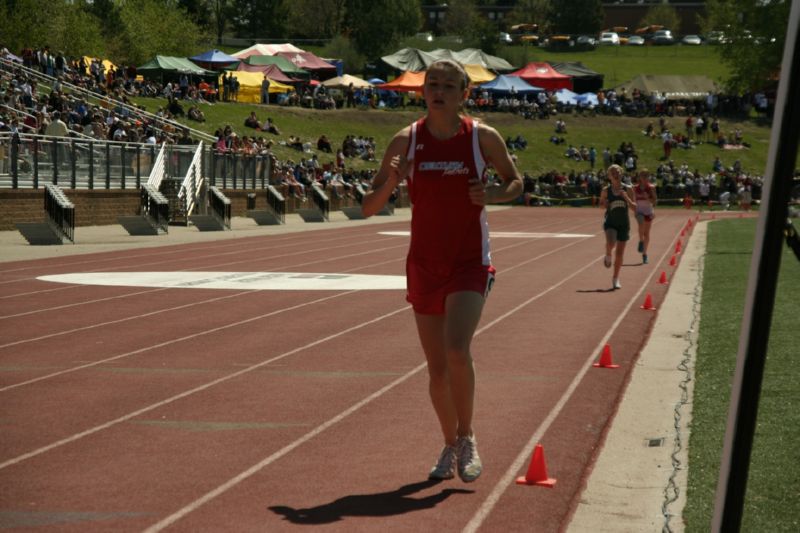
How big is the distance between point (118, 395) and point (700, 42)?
442ft

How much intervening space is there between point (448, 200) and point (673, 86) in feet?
277

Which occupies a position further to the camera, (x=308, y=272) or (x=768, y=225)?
(x=308, y=272)

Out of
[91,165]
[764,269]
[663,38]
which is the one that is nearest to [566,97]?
[91,165]

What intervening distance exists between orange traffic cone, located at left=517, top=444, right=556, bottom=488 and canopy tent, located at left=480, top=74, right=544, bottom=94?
6396cm

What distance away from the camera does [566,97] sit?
257 feet

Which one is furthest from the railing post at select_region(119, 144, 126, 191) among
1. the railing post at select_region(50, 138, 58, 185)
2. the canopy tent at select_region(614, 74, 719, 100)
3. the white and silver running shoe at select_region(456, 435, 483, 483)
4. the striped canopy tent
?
the canopy tent at select_region(614, 74, 719, 100)

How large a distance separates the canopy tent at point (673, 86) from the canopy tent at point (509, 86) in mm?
16982

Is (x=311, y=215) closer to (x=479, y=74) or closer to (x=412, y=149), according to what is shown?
(x=479, y=74)

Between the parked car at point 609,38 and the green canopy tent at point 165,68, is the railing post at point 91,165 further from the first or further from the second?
the parked car at point 609,38

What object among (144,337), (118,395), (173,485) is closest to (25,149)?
(144,337)

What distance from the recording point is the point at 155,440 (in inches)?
295

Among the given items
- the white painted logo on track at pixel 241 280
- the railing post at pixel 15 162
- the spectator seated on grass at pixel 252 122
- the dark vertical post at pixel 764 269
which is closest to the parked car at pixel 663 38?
the spectator seated on grass at pixel 252 122

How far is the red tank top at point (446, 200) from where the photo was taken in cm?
602

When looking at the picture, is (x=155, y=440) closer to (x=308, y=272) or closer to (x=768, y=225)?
(x=768, y=225)
